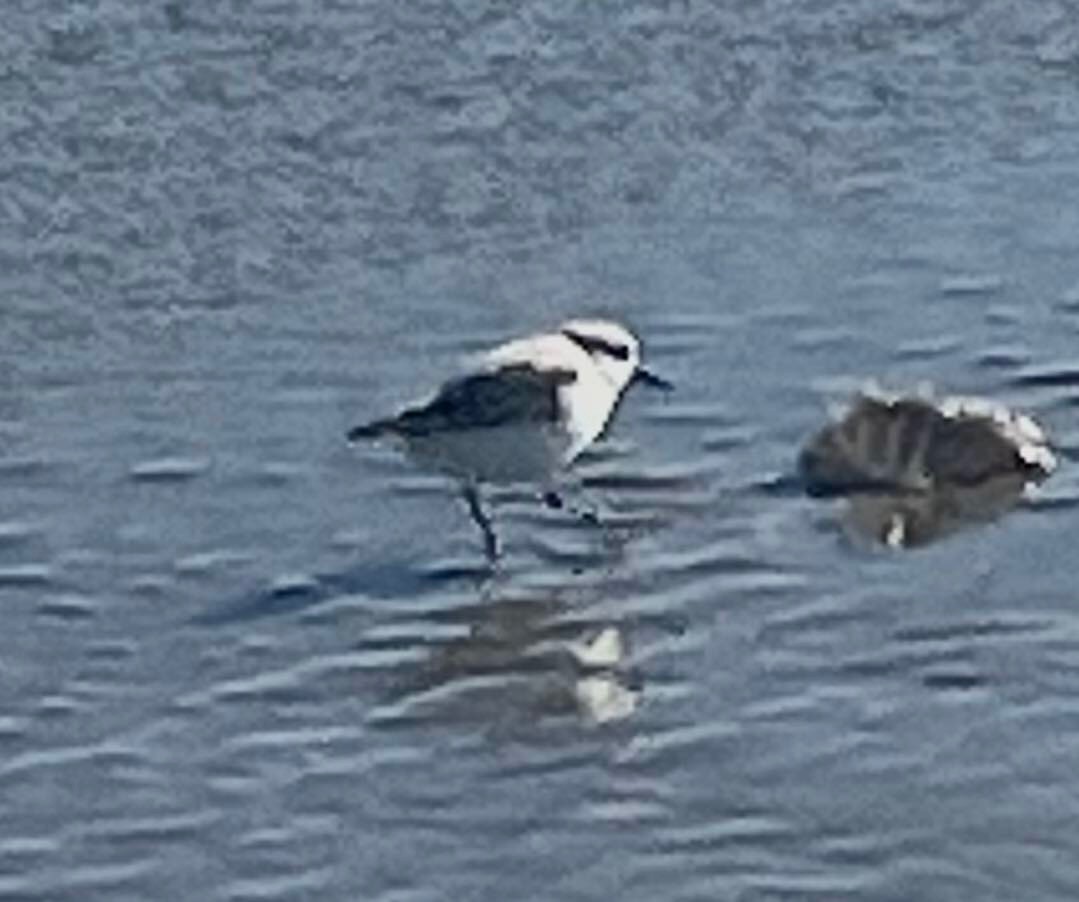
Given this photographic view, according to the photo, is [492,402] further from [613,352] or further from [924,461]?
[924,461]

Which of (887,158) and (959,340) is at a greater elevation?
(887,158)

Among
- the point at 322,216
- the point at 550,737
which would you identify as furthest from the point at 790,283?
the point at 550,737

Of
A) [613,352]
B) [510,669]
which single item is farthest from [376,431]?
[510,669]

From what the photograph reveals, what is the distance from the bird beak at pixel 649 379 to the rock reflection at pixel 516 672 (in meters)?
1.12

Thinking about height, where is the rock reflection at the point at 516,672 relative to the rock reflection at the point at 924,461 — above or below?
below

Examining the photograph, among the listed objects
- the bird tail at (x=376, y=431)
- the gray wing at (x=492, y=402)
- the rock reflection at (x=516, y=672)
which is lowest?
the rock reflection at (x=516, y=672)

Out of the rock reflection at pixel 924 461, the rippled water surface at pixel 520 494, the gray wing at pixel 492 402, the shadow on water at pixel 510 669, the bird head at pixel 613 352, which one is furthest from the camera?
the bird head at pixel 613 352

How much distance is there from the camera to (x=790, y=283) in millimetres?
15258

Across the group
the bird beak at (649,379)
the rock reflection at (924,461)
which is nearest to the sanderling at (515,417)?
the bird beak at (649,379)

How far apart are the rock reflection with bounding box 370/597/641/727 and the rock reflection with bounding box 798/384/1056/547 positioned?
3.56ft

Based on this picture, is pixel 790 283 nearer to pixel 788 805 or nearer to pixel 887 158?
pixel 887 158

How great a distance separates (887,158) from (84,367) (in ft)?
10.5

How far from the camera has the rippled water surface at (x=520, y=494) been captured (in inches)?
464

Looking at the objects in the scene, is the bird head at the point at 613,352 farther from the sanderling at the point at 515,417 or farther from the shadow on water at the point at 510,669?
the shadow on water at the point at 510,669
